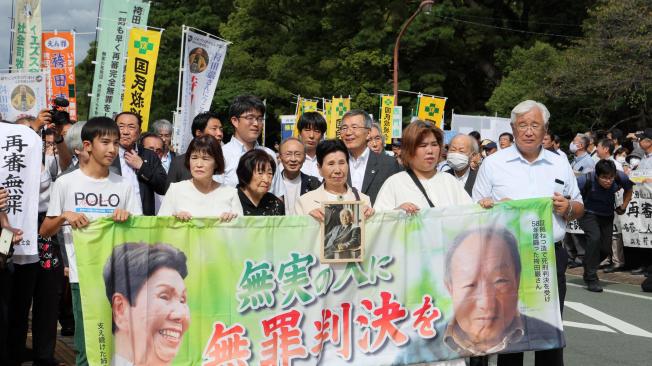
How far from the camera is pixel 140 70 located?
13.7 m

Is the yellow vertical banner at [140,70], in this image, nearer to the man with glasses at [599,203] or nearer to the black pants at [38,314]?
the man with glasses at [599,203]

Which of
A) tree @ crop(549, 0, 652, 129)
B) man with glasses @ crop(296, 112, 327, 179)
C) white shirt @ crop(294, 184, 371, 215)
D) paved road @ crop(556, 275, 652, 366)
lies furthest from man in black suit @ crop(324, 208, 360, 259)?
tree @ crop(549, 0, 652, 129)

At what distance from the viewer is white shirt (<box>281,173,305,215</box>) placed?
651 cm

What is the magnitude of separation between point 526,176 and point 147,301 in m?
2.60

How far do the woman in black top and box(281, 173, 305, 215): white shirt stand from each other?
0.78 metres

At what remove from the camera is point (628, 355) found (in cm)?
711

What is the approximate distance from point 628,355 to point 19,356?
4976mm

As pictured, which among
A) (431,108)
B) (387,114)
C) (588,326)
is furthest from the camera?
(387,114)

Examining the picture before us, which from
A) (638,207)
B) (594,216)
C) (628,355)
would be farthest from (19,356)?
(638,207)

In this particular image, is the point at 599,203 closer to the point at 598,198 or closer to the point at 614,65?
the point at 598,198

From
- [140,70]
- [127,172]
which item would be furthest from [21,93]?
[127,172]

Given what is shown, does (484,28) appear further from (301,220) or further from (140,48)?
(301,220)

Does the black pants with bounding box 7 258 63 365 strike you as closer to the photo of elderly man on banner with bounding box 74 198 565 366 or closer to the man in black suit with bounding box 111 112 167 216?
the man in black suit with bounding box 111 112 167 216

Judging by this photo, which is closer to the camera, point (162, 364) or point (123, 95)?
point (162, 364)
